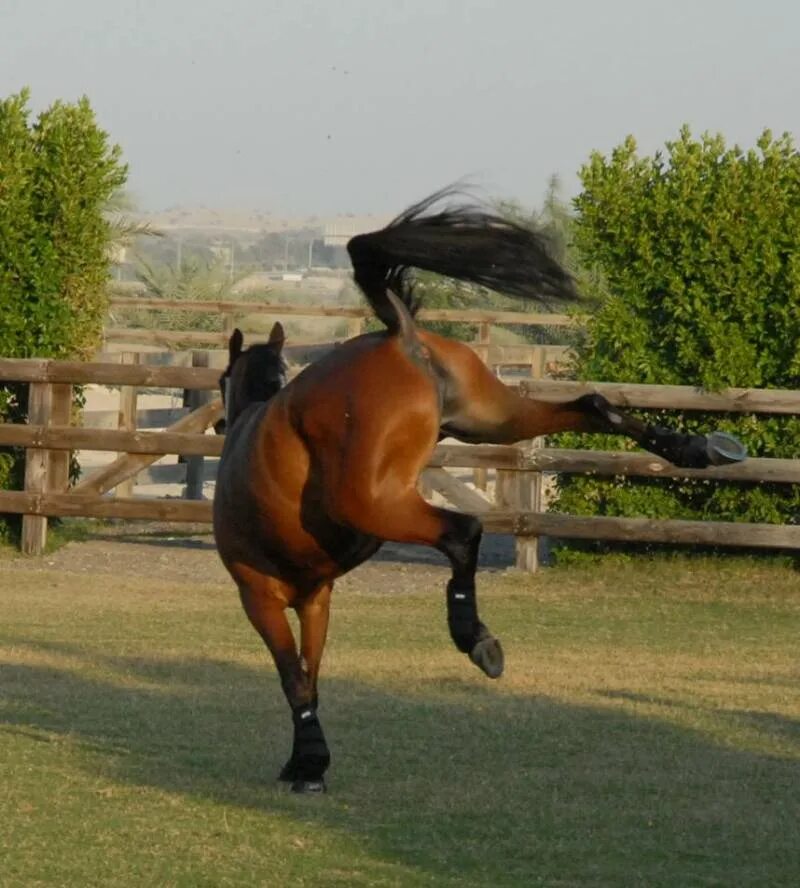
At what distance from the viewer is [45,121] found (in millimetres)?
16578

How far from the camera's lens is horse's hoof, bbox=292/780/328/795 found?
23.2 feet

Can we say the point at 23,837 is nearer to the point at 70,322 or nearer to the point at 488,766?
the point at 488,766

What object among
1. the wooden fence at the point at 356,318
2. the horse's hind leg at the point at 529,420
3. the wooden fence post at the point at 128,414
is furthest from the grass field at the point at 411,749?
the wooden fence at the point at 356,318

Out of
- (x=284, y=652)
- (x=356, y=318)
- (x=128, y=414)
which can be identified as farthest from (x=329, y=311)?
(x=284, y=652)

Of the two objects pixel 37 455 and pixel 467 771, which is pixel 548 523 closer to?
pixel 37 455

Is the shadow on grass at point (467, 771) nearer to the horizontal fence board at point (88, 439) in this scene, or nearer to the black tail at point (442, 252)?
the black tail at point (442, 252)

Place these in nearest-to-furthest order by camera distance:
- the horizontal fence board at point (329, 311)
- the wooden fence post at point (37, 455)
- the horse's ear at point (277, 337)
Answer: the horse's ear at point (277, 337) < the wooden fence post at point (37, 455) < the horizontal fence board at point (329, 311)

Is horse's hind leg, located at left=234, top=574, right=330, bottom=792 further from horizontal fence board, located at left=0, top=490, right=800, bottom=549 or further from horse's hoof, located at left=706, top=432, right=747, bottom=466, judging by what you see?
horizontal fence board, located at left=0, top=490, right=800, bottom=549

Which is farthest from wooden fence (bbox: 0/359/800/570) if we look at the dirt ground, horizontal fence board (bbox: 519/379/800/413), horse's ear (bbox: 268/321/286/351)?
horse's ear (bbox: 268/321/286/351)

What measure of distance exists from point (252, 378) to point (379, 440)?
1.25 metres

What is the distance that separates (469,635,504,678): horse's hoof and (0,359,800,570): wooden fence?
796 cm

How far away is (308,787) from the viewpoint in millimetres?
7086

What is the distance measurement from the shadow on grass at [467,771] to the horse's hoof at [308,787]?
0.21 ft

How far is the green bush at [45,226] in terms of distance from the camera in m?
16.3
